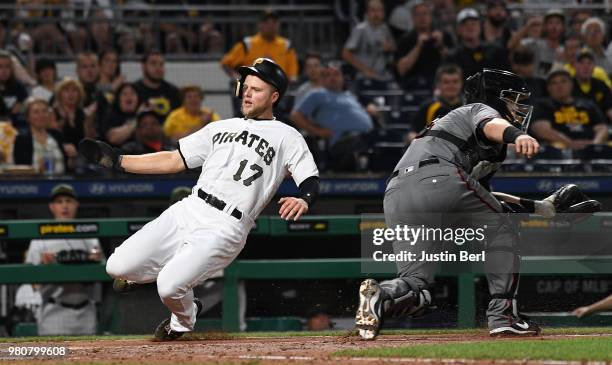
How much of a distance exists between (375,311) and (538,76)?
22.4ft

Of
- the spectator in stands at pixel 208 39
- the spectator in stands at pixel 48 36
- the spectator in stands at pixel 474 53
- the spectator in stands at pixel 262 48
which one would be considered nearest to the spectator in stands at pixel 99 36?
the spectator in stands at pixel 48 36

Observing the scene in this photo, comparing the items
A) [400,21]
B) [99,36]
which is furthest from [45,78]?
[400,21]

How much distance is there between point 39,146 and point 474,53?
455 centimetres

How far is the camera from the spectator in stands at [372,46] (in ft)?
44.3

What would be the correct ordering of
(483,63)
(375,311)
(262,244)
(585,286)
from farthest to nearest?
(483,63) < (262,244) < (585,286) < (375,311)

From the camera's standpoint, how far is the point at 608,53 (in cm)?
1391

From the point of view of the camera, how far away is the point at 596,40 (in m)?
13.5

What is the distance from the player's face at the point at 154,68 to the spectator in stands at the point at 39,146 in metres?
1.43

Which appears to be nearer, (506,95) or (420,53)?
(506,95)

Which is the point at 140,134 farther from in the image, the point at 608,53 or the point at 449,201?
the point at 608,53

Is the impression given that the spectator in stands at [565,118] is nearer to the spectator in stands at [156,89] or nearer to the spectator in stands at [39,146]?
the spectator in stands at [156,89]

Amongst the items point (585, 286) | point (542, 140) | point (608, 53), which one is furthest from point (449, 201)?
point (608, 53)

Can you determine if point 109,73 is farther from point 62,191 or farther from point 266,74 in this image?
point 266,74

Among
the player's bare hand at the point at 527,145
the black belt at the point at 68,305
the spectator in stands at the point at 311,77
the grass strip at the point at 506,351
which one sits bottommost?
the black belt at the point at 68,305
